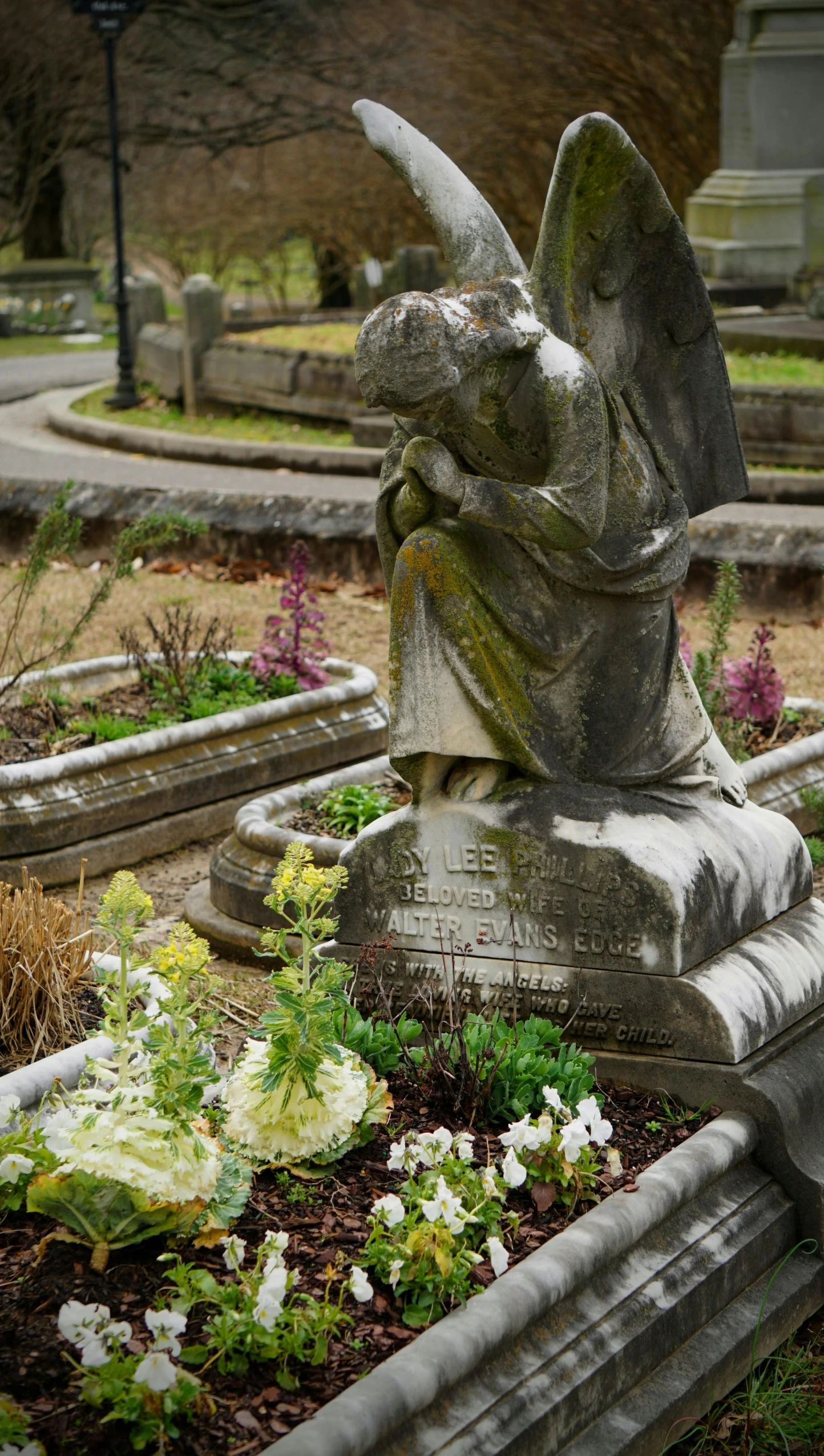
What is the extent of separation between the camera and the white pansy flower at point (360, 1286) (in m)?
3.12

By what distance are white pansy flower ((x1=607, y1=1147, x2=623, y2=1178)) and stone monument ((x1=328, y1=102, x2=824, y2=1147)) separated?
Answer: 1.42 ft

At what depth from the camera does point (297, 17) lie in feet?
106

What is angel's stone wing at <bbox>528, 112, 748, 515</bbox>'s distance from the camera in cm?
403

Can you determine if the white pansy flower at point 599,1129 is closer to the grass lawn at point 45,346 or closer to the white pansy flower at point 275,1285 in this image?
the white pansy flower at point 275,1285

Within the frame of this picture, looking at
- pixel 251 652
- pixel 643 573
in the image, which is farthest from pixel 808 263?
pixel 643 573

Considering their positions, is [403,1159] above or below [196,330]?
below

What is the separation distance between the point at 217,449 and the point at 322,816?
30.4 ft

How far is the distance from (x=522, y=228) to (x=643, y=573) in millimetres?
25553

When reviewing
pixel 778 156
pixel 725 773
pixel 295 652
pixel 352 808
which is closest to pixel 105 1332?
pixel 725 773

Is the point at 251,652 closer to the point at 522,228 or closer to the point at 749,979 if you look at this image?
the point at 749,979

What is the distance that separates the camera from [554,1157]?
3.52 meters

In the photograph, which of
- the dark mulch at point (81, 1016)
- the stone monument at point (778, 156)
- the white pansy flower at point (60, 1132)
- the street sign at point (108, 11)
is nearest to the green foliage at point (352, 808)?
the dark mulch at point (81, 1016)

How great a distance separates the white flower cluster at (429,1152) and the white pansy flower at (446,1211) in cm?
16

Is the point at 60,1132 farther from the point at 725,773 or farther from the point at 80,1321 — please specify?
the point at 725,773
